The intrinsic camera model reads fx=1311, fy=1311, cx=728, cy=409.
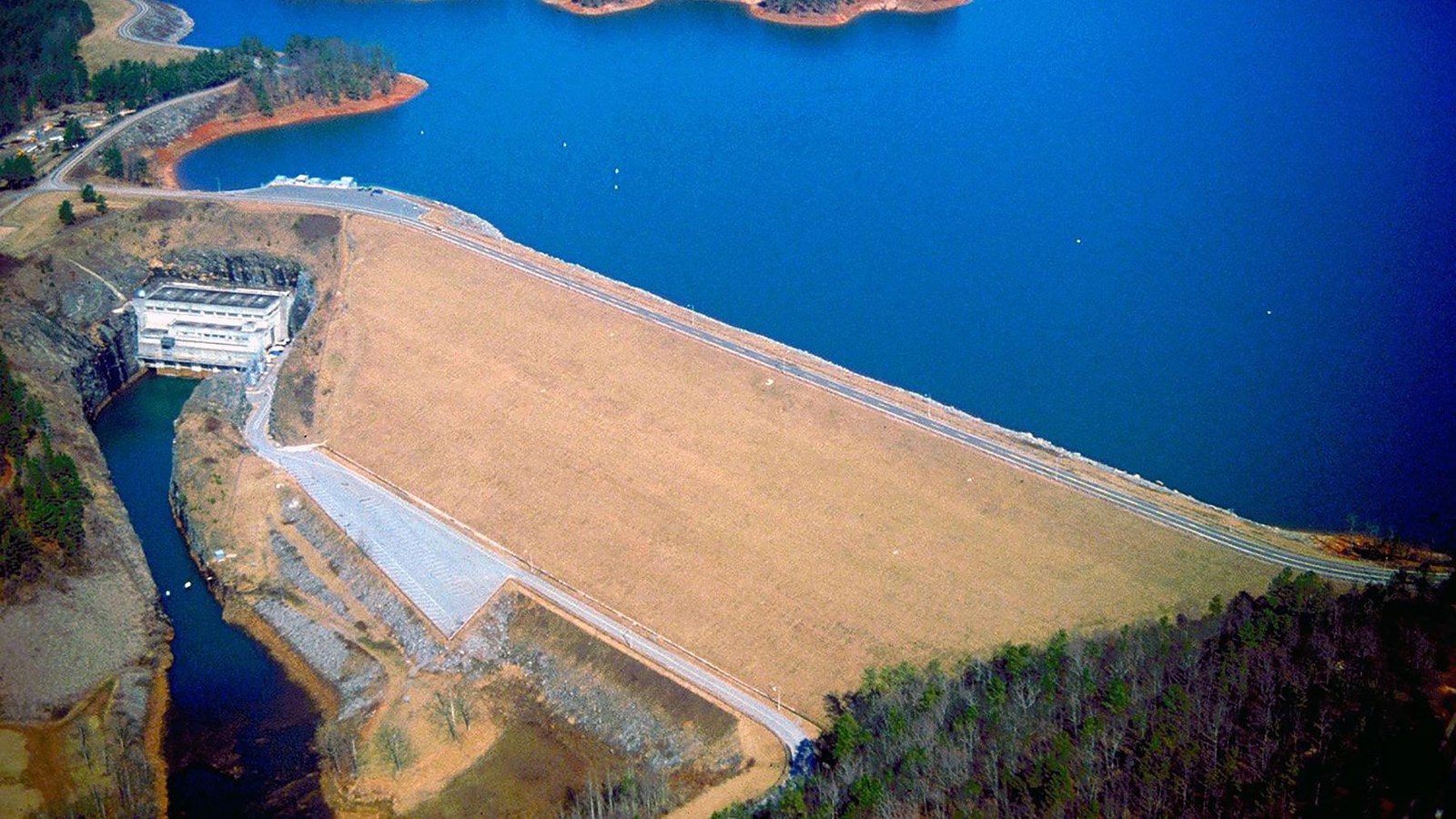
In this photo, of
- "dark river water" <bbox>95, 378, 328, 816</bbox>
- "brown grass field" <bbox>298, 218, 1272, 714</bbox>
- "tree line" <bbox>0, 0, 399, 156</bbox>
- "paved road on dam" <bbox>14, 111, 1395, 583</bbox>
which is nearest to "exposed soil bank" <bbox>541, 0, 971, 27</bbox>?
"tree line" <bbox>0, 0, 399, 156</bbox>

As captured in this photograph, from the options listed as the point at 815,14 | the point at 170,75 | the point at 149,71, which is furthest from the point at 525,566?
the point at 815,14

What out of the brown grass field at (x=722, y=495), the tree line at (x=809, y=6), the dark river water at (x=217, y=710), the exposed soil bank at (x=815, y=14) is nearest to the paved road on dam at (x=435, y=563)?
the brown grass field at (x=722, y=495)

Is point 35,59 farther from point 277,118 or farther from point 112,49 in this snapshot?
point 277,118

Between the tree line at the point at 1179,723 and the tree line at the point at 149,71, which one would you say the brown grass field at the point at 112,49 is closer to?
the tree line at the point at 149,71

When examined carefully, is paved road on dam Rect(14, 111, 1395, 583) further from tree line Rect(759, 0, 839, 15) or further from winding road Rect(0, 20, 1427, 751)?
tree line Rect(759, 0, 839, 15)

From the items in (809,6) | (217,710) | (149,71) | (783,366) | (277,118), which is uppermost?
(809,6)
